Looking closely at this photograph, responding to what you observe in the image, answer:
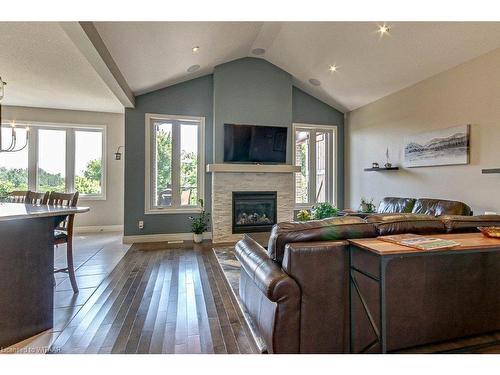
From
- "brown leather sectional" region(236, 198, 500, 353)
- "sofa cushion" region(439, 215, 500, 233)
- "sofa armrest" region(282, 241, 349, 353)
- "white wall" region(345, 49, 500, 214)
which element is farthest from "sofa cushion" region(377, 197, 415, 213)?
"sofa armrest" region(282, 241, 349, 353)

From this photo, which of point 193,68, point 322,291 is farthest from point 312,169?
point 322,291

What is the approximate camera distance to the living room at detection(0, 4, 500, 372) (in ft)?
5.68

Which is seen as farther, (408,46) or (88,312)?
(408,46)

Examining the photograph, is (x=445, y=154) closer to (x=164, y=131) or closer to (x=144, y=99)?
(x=164, y=131)

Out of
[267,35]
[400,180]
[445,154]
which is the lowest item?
[400,180]

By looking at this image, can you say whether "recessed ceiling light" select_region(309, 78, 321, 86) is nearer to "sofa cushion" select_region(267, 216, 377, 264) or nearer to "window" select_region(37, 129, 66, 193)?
"sofa cushion" select_region(267, 216, 377, 264)

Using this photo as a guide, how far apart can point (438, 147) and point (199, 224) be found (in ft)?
14.4

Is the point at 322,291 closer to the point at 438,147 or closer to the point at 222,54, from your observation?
the point at 438,147

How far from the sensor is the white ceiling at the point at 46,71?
2.83m

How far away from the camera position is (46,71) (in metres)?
3.83

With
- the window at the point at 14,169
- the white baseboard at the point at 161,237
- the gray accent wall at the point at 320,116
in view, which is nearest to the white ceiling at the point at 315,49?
the gray accent wall at the point at 320,116
